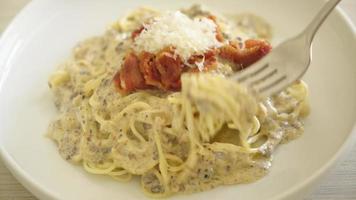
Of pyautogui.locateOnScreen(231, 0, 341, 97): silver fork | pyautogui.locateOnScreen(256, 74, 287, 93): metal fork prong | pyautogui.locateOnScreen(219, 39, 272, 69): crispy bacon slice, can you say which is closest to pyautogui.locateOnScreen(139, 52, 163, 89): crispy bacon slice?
pyautogui.locateOnScreen(219, 39, 272, 69): crispy bacon slice

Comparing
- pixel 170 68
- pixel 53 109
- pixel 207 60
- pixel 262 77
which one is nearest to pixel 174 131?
pixel 170 68

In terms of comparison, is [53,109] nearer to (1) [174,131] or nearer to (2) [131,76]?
(2) [131,76]

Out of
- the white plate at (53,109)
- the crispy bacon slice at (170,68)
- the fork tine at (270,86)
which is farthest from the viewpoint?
the crispy bacon slice at (170,68)

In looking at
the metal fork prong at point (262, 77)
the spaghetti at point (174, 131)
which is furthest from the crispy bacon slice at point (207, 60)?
the metal fork prong at point (262, 77)

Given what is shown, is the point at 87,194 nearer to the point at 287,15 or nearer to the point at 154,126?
the point at 154,126

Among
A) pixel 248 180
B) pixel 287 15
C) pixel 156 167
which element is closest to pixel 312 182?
pixel 248 180

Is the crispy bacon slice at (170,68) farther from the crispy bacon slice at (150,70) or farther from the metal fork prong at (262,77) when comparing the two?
the metal fork prong at (262,77)
